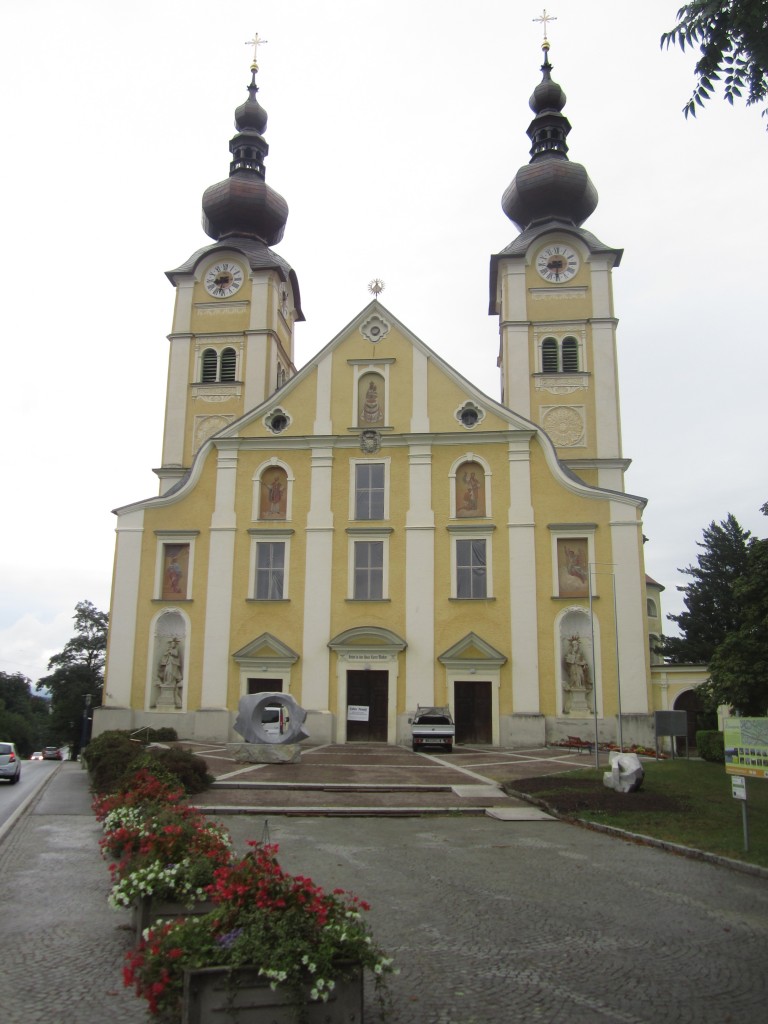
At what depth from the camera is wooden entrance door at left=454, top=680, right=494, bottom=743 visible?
31969 mm

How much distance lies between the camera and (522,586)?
32.5m

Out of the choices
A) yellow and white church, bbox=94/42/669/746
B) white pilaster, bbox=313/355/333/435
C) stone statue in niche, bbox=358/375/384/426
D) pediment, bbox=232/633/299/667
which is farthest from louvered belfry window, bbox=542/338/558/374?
pediment, bbox=232/633/299/667

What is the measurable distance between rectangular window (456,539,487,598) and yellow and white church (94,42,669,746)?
6 centimetres

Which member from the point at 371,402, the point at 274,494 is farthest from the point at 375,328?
the point at 274,494

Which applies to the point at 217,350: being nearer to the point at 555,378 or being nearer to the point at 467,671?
the point at 555,378

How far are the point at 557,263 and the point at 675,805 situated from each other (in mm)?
31286

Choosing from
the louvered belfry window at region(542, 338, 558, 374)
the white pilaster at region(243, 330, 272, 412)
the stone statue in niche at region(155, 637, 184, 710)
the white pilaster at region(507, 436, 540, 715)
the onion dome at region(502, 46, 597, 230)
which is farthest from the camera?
the onion dome at region(502, 46, 597, 230)

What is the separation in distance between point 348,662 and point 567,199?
26.7m

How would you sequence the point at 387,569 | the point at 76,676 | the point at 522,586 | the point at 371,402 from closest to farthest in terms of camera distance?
the point at 522,586 < the point at 387,569 < the point at 371,402 < the point at 76,676

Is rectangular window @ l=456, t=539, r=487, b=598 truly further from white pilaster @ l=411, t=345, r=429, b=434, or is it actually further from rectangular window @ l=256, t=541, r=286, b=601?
rectangular window @ l=256, t=541, r=286, b=601

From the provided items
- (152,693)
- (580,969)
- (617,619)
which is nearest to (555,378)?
(617,619)

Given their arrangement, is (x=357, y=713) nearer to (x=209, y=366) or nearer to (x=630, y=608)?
(x=630, y=608)

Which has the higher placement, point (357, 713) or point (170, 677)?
point (170, 677)

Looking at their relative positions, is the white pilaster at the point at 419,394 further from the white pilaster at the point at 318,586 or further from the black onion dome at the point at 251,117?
the black onion dome at the point at 251,117
